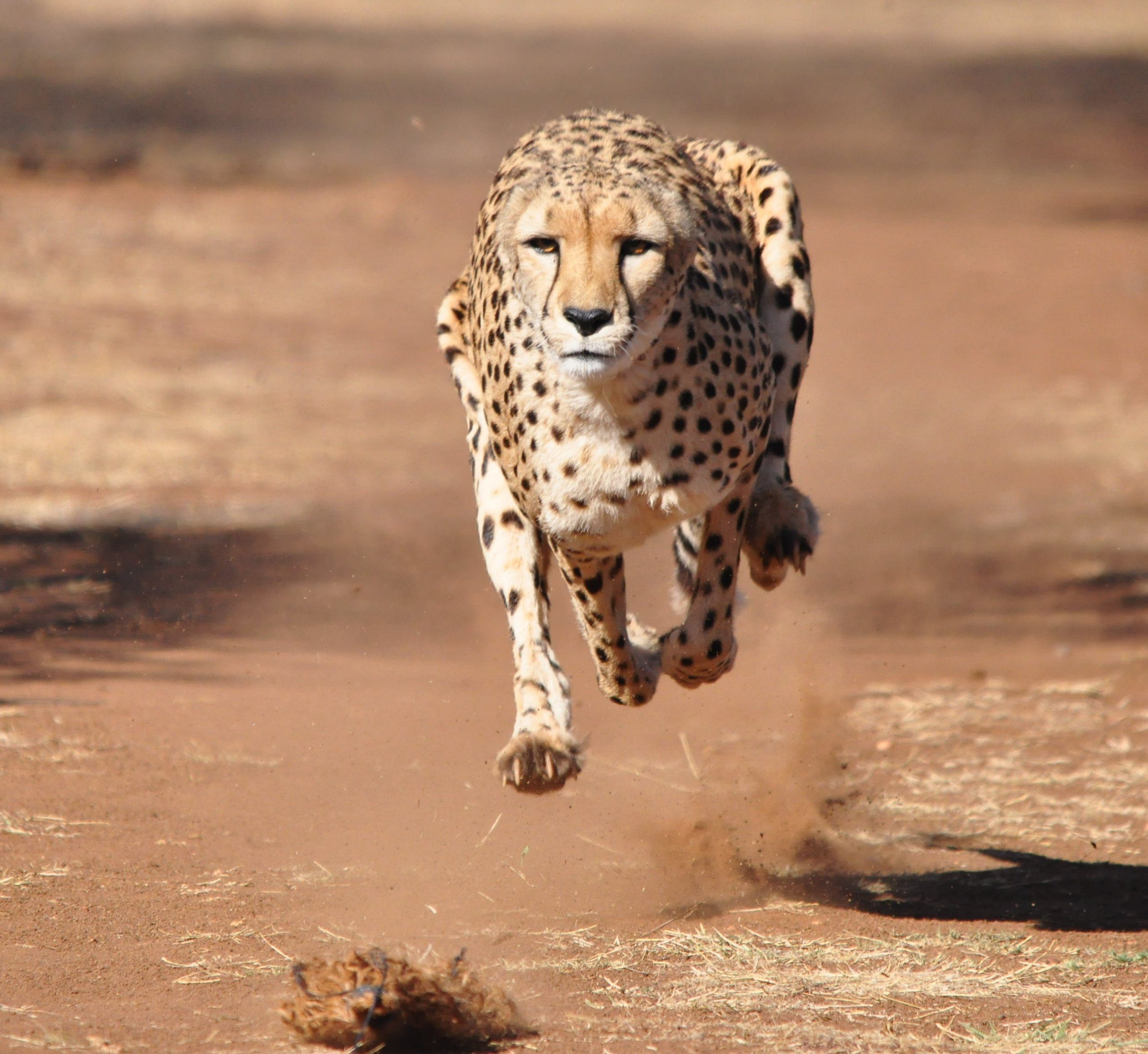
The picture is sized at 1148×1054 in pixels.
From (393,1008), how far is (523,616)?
3.87ft

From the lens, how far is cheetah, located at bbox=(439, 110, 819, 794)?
11.7ft

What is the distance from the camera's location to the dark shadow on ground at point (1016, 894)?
4.56 m

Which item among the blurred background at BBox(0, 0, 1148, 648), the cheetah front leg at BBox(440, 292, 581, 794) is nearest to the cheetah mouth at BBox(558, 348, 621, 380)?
the cheetah front leg at BBox(440, 292, 581, 794)

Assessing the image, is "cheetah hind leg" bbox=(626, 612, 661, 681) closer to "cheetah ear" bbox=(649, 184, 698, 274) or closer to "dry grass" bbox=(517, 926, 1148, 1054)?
"dry grass" bbox=(517, 926, 1148, 1054)

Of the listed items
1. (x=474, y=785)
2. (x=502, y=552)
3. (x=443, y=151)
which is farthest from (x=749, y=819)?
(x=443, y=151)

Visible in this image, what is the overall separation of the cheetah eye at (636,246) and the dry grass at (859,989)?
5.30 feet

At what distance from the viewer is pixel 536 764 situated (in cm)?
384

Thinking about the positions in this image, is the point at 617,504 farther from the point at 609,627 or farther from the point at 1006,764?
the point at 1006,764

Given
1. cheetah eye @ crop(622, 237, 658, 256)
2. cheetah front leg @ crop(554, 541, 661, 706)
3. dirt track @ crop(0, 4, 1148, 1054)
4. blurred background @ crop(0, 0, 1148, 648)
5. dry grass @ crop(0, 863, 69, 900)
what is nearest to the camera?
cheetah eye @ crop(622, 237, 658, 256)

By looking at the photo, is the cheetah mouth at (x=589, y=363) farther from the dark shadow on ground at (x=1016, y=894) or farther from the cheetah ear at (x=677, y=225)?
the dark shadow on ground at (x=1016, y=894)

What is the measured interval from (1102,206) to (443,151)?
7162mm

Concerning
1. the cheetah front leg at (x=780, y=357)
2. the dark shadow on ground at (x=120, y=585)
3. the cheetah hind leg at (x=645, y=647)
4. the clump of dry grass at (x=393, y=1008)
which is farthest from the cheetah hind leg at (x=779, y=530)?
the dark shadow on ground at (x=120, y=585)

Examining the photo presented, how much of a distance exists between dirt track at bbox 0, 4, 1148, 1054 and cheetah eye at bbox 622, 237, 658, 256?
5.30 ft

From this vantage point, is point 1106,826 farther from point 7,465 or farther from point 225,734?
point 7,465
